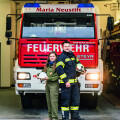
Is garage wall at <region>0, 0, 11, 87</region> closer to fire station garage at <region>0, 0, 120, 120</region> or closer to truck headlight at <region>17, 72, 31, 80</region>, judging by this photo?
→ fire station garage at <region>0, 0, 120, 120</region>

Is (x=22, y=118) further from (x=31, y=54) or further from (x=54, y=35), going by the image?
(x=54, y=35)

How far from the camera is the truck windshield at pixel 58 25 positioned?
8734mm

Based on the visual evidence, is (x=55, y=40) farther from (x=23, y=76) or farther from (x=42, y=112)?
(x=42, y=112)

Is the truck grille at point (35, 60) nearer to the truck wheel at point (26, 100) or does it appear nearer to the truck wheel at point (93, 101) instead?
the truck wheel at point (26, 100)

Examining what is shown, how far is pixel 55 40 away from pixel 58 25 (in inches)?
19.9

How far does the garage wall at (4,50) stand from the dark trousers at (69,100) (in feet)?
27.0

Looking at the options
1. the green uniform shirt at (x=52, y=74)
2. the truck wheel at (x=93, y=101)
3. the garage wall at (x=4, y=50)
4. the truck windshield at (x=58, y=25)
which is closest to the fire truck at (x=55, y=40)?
the truck windshield at (x=58, y=25)

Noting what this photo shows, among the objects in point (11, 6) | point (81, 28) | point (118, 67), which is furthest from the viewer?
point (11, 6)

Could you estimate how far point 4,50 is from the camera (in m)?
15.2

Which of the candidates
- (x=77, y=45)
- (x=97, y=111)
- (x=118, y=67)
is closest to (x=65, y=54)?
(x=77, y=45)

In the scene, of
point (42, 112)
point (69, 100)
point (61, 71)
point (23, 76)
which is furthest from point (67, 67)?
point (42, 112)

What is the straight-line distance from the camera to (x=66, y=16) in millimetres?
8961

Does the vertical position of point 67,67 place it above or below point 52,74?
above

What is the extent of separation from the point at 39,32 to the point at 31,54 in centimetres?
70
